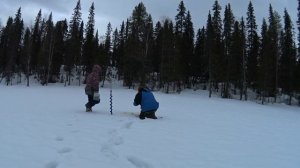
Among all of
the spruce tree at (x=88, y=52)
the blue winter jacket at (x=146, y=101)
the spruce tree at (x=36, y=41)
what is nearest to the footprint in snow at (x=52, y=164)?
the blue winter jacket at (x=146, y=101)

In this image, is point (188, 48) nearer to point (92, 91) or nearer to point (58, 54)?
point (58, 54)

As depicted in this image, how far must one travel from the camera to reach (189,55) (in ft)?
203

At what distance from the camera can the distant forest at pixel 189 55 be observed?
54312 mm

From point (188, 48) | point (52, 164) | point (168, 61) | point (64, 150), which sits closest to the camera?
point (52, 164)

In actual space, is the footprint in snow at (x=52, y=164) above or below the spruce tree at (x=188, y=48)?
below

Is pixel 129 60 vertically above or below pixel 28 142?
above

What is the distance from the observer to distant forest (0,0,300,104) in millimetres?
54312

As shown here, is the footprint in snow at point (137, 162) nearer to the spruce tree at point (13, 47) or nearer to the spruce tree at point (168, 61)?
the spruce tree at point (168, 61)

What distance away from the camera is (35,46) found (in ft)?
244

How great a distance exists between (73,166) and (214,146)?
395 cm

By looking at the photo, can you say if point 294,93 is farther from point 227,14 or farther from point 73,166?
point 73,166

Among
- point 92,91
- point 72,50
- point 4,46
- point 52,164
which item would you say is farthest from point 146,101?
point 4,46

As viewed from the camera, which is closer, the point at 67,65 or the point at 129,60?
the point at 129,60

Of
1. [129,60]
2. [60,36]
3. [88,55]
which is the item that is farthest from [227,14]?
[60,36]
